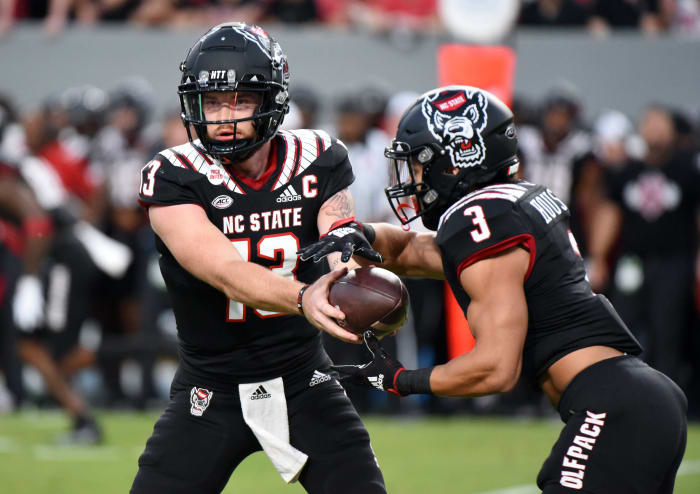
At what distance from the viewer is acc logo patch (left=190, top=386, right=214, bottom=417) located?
11.6ft

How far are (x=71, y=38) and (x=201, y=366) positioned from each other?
7021 millimetres

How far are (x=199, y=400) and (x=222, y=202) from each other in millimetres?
659

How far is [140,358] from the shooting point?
8.59 meters

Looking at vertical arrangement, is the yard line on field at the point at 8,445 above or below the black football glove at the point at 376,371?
below

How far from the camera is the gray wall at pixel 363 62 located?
9.30 m

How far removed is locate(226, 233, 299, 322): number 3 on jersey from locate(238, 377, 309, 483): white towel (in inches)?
9.2

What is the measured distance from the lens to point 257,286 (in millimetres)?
3260

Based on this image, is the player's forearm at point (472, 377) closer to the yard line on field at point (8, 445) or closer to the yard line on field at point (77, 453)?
the yard line on field at point (77, 453)

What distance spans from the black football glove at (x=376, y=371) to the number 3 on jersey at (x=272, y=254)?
324mm

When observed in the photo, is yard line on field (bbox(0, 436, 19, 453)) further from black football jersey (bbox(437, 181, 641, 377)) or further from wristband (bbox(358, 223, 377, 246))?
black football jersey (bbox(437, 181, 641, 377))

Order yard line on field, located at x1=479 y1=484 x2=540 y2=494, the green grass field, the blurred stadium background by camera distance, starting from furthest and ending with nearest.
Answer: the blurred stadium background, the green grass field, yard line on field, located at x1=479 y1=484 x2=540 y2=494

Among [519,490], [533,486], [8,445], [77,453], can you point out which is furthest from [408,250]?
[8,445]

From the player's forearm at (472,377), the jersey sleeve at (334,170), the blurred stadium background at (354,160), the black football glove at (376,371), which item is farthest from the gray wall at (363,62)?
the player's forearm at (472,377)

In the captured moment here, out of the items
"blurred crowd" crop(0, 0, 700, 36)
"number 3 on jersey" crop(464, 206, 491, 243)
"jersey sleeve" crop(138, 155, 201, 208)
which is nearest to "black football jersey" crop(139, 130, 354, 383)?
"jersey sleeve" crop(138, 155, 201, 208)
